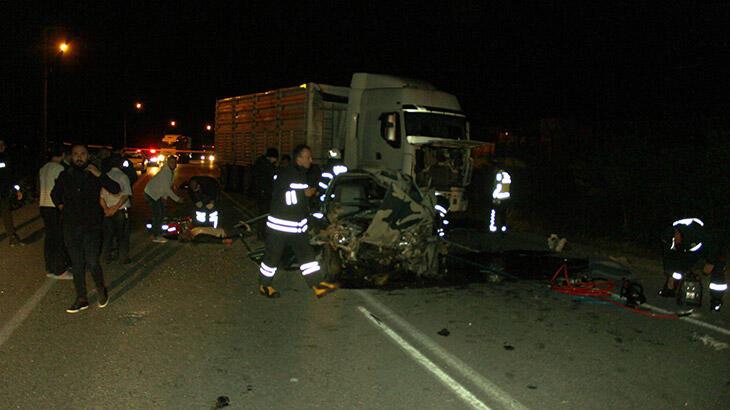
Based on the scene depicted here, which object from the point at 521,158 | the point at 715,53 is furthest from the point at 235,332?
the point at 715,53

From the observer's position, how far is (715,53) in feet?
76.5

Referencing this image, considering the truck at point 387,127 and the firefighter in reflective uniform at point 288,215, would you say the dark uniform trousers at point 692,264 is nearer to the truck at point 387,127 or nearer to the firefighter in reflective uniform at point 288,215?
the firefighter in reflective uniform at point 288,215

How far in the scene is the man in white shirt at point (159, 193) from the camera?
12.0 metres

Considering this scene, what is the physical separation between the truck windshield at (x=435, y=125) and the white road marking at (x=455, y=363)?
8065 mm

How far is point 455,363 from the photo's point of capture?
5.98 metres

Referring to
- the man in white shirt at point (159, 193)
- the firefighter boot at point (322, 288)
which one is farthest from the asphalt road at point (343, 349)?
the man in white shirt at point (159, 193)

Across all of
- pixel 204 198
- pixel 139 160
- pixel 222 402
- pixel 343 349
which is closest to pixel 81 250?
pixel 343 349

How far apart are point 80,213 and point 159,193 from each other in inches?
190

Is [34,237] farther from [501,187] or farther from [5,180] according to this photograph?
[501,187]

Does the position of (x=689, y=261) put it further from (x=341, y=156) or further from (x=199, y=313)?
(x=341, y=156)

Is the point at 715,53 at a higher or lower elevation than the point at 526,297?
higher

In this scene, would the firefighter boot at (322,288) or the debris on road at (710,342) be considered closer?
the debris on road at (710,342)

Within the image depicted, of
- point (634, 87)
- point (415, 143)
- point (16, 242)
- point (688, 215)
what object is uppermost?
point (634, 87)

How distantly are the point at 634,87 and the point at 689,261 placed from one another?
20.6 metres
